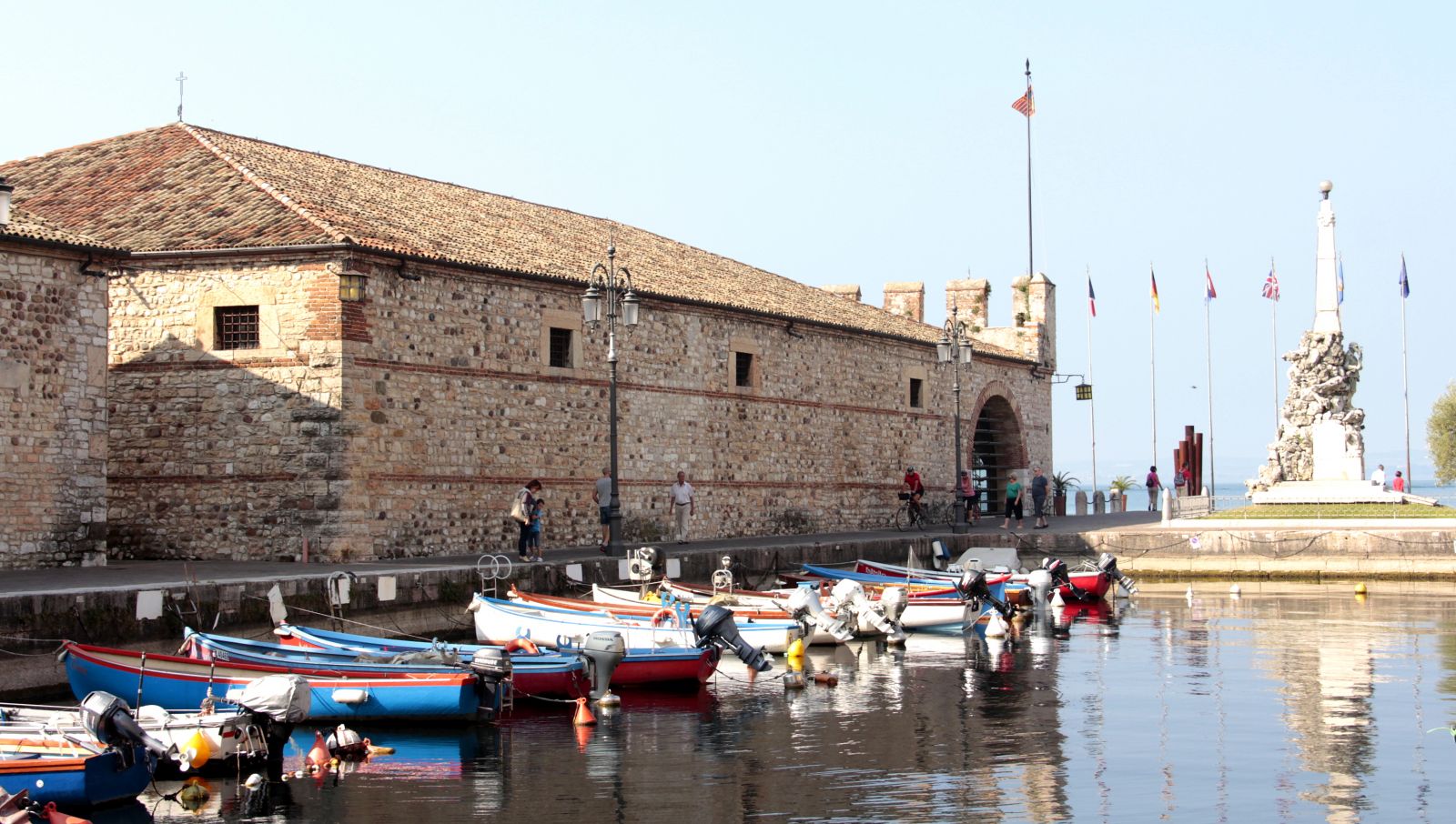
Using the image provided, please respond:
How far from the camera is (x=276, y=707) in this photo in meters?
13.3

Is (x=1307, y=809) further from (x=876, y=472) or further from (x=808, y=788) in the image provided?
(x=876, y=472)

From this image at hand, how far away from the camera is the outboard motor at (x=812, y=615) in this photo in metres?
20.9

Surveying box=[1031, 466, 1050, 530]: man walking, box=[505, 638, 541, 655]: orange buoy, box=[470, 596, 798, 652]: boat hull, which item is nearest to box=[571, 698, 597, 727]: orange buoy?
box=[505, 638, 541, 655]: orange buoy

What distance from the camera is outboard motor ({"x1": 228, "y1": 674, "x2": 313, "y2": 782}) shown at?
521 inches

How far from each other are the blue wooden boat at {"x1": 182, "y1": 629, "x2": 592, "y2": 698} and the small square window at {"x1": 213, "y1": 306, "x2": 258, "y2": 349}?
775cm

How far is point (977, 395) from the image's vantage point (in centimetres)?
4284

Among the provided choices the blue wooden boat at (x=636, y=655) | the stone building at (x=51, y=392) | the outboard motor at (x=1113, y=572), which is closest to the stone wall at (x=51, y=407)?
the stone building at (x=51, y=392)

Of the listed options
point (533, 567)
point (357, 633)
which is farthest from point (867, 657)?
point (357, 633)

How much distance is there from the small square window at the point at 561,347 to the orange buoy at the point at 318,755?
45.3 feet

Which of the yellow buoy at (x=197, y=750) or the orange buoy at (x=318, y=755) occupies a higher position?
the yellow buoy at (x=197, y=750)

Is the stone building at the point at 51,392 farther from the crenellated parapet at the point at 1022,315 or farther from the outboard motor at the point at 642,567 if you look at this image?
the crenellated parapet at the point at 1022,315

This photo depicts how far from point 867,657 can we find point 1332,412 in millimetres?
19602

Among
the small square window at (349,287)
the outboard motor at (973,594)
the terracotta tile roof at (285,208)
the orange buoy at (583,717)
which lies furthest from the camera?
the outboard motor at (973,594)

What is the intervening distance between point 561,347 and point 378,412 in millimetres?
4681
